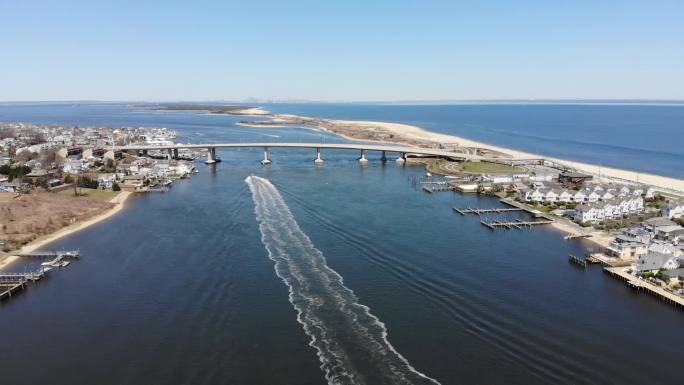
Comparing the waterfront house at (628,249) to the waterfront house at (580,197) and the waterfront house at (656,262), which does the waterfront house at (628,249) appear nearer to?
the waterfront house at (656,262)

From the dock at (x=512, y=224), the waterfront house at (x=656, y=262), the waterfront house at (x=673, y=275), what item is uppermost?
the waterfront house at (x=656, y=262)

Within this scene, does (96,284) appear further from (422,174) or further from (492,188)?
(422,174)

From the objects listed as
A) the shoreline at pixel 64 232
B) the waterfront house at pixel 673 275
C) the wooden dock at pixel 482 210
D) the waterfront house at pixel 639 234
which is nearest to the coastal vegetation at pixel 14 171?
the shoreline at pixel 64 232

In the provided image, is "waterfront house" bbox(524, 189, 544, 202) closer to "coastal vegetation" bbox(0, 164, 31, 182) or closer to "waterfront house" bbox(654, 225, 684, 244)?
"waterfront house" bbox(654, 225, 684, 244)

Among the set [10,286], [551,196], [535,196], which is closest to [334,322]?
[10,286]

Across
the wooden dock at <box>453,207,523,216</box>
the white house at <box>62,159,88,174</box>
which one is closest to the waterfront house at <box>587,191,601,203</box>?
the wooden dock at <box>453,207,523,216</box>

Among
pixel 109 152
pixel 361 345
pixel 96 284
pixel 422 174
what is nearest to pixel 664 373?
pixel 361 345
